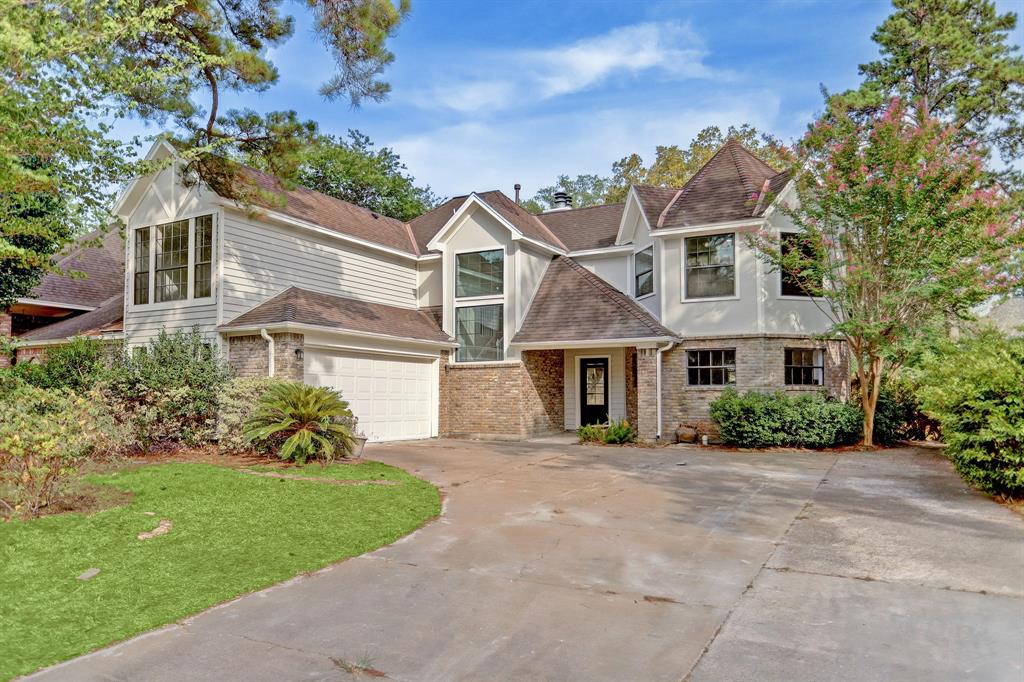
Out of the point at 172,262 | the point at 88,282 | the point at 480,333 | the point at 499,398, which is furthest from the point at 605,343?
the point at 88,282

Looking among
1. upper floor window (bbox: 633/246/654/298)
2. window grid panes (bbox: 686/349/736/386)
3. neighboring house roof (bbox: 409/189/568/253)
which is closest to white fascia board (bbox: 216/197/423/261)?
neighboring house roof (bbox: 409/189/568/253)

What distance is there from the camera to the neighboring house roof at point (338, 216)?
16156 mm

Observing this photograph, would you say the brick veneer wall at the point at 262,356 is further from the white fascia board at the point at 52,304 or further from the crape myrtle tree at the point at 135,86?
the white fascia board at the point at 52,304

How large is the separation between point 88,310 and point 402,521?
61.0ft

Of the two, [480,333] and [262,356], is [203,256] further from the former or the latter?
[480,333]

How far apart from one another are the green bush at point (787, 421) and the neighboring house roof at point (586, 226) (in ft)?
22.3

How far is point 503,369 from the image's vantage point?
56.7 ft

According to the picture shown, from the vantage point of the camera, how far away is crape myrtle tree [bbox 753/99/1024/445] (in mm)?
13062

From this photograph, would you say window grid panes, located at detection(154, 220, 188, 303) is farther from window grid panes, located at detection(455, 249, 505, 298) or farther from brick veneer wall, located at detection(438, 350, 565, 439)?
window grid panes, located at detection(455, 249, 505, 298)

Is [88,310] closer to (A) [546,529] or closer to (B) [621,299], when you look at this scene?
(B) [621,299]

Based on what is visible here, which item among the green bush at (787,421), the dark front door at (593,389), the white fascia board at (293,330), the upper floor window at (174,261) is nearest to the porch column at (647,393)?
the green bush at (787,421)

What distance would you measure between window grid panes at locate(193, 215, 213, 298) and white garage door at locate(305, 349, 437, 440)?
291cm

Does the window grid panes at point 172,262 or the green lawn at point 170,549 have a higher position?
the window grid panes at point 172,262

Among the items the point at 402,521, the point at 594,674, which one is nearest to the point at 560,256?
the point at 402,521
